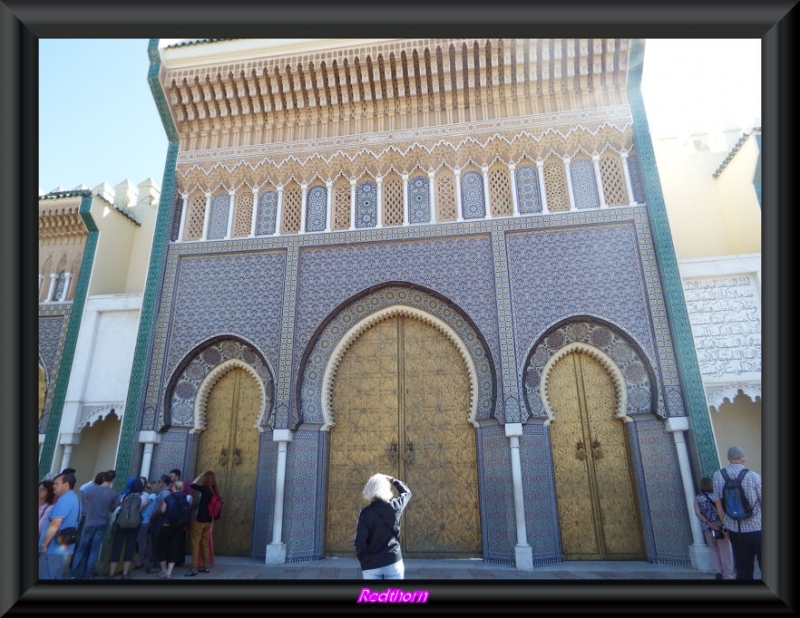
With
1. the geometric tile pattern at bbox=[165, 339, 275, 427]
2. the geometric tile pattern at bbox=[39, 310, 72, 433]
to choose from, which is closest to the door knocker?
the geometric tile pattern at bbox=[165, 339, 275, 427]

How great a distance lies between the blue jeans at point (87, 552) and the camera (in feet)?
12.9

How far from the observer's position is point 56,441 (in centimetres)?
577

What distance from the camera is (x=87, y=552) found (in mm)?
3967

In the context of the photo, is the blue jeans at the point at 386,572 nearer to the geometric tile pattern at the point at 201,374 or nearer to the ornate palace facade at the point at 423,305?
the ornate palace facade at the point at 423,305

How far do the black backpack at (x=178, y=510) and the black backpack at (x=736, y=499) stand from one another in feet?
12.9

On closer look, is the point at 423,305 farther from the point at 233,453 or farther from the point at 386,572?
the point at 386,572

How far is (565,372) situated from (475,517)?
1619 millimetres

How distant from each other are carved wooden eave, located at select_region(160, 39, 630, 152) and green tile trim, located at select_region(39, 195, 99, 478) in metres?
1.80

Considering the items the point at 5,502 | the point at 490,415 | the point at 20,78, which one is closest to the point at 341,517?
the point at 490,415

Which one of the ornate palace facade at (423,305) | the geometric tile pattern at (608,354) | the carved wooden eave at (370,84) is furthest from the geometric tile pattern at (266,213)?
the geometric tile pattern at (608,354)

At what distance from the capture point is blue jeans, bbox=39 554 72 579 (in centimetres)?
304

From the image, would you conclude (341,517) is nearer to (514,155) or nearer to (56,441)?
(56,441)

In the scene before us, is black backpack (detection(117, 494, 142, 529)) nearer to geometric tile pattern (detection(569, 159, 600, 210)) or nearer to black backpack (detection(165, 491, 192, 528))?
black backpack (detection(165, 491, 192, 528))

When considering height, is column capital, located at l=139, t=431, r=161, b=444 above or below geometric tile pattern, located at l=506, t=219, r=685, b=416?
below
